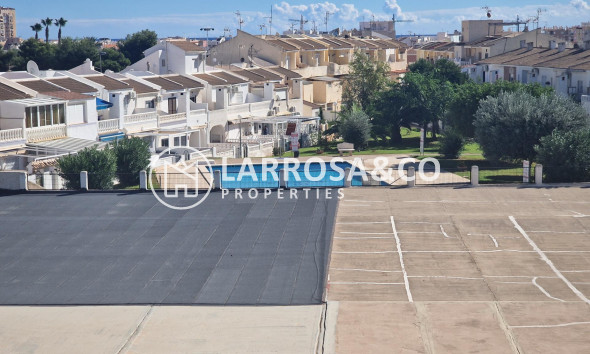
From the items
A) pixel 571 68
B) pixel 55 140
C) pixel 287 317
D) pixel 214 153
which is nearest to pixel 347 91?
pixel 571 68

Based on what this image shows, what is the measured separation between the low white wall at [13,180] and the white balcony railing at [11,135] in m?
10.3

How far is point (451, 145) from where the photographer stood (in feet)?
191

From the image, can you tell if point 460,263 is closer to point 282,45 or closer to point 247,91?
point 247,91

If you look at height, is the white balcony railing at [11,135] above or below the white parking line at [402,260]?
above

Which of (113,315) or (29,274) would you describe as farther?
(29,274)

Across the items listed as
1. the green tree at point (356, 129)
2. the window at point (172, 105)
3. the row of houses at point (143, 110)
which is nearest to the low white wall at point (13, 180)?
the row of houses at point (143, 110)

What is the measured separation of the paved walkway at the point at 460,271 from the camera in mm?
22375

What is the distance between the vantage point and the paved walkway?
73.4 feet

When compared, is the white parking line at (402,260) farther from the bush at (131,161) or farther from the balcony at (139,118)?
the balcony at (139,118)

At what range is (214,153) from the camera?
58.8 meters

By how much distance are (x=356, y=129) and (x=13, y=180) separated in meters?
35.9

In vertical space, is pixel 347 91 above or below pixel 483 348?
above

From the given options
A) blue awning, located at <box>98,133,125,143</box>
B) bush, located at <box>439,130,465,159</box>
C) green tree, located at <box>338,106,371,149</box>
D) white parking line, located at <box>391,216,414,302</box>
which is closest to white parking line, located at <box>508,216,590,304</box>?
white parking line, located at <box>391,216,414,302</box>

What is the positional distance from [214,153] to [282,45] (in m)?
41.5
